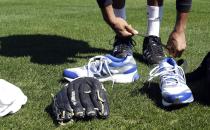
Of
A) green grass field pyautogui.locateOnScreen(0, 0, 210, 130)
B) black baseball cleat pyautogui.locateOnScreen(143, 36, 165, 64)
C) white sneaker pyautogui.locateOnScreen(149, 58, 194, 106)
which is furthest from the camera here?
black baseball cleat pyautogui.locateOnScreen(143, 36, 165, 64)

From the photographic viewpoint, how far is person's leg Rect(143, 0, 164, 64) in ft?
14.8

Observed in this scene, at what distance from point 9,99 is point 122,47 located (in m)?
1.72

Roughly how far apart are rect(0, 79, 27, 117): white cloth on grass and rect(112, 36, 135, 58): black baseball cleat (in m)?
1.44

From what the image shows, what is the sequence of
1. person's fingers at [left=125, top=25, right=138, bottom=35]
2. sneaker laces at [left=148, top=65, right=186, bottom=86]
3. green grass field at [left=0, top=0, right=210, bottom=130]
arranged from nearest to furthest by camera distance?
green grass field at [left=0, top=0, right=210, bottom=130] → sneaker laces at [left=148, top=65, right=186, bottom=86] → person's fingers at [left=125, top=25, right=138, bottom=35]

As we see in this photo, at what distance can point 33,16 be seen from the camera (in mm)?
8922

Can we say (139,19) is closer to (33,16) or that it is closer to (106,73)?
(33,16)

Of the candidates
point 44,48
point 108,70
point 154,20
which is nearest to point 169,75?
point 108,70

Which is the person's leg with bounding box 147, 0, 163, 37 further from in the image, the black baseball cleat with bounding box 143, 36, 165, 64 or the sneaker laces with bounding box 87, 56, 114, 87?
the sneaker laces with bounding box 87, 56, 114, 87

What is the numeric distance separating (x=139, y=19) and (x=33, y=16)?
6.76ft

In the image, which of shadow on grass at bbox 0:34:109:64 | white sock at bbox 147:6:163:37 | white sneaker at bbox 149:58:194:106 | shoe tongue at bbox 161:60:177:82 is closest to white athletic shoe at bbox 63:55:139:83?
white sneaker at bbox 149:58:194:106

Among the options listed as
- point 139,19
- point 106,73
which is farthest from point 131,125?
point 139,19

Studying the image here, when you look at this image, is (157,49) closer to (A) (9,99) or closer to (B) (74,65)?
(B) (74,65)

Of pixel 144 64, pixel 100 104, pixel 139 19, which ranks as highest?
pixel 100 104

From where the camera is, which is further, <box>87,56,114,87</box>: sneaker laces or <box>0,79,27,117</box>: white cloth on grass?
<box>87,56,114,87</box>: sneaker laces
